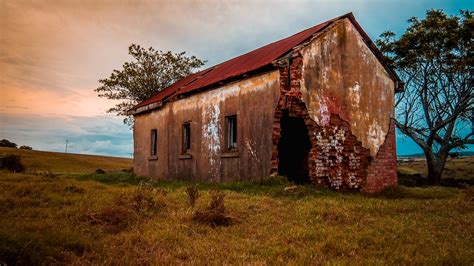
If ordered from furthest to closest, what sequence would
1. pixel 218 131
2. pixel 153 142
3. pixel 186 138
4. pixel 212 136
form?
1. pixel 153 142
2. pixel 186 138
3. pixel 212 136
4. pixel 218 131

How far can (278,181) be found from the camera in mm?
11469

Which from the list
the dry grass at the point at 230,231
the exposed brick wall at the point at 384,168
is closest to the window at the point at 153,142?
the dry grass at the point at 230,231

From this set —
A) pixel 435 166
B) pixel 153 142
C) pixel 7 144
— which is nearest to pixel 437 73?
pixel 435 166

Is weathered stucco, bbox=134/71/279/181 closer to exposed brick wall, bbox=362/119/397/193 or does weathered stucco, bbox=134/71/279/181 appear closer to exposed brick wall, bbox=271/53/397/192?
exposed brick wall, bbox=271/53/397/192

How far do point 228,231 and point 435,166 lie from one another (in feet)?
Result: 57.5

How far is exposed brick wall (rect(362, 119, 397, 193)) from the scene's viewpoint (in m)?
13.9

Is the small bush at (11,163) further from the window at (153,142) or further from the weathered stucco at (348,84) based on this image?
the weathered stucco at (348,84)

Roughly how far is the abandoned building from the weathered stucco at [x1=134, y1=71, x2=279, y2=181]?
0.12 ft

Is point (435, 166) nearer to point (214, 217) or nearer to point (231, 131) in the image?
point (231, 131)

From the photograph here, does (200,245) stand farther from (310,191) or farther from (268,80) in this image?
(268,80)

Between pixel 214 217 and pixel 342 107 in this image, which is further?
pixel 342 107

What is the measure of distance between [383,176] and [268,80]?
20.0 ft

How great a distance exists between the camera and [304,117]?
12297 mm

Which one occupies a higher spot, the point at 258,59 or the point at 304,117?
the point at 258,59
